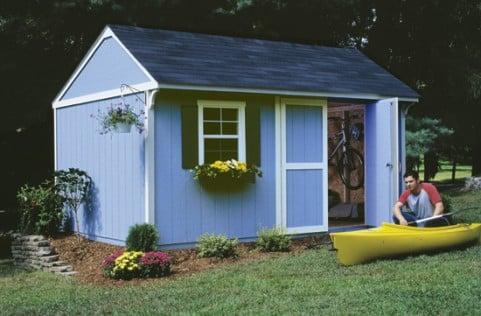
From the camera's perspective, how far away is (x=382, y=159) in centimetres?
1301

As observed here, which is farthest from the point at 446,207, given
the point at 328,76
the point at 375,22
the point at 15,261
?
the point at 375,22

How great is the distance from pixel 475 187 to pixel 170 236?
505 inches

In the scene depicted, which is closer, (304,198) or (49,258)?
(49,258)

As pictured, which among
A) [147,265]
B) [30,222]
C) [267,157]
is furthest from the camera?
[30,222]

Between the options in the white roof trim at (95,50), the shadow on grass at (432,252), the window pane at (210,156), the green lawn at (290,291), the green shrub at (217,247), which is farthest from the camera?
the window pane at (210,156)

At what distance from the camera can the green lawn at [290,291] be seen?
7113 millimetres

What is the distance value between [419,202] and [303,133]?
265 cm

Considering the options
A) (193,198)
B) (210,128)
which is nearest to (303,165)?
(210,128)

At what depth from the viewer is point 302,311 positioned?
693 centimetres

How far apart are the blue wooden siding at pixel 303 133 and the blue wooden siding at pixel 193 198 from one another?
15.2 inches

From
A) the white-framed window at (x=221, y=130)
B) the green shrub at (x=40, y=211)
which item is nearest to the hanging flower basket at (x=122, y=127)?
the white-framed window at (x=221, y=130)

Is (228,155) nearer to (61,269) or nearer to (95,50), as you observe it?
(61,269)

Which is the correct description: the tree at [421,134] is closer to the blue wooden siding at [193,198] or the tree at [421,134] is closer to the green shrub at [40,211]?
the blue wooden siding at [193,198]

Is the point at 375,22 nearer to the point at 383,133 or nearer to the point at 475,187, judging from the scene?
the point at 475,187
